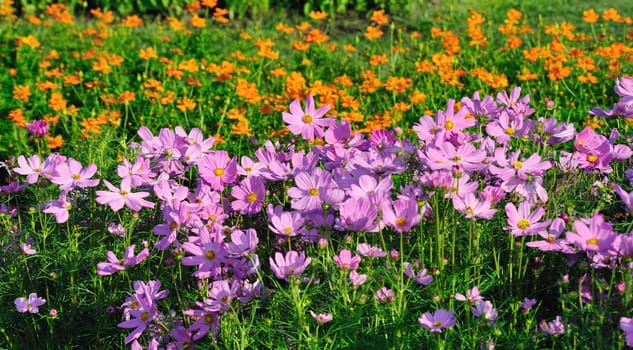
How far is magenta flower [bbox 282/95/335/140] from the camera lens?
247cm

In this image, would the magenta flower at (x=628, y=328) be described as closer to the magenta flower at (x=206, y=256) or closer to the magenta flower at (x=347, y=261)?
the magenta flower at (x=347, y=261)

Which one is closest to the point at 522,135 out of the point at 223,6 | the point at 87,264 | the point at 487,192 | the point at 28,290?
the point at 487,192

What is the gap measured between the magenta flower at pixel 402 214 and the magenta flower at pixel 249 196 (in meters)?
0.46

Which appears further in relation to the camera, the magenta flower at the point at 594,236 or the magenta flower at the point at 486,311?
the magenta flower at the point at 486,311

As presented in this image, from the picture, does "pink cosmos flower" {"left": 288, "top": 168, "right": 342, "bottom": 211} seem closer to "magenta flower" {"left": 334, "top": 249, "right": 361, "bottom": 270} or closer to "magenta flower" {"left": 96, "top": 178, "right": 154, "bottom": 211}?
"magenta flower" {"left": 334, "top": 249, "right": 361, "bottom": 270}

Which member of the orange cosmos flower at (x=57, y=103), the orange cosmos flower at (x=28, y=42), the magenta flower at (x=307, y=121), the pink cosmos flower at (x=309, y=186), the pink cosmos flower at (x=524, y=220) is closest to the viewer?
the pink cosmos flower at (x=524, y=220)

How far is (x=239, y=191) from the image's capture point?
7.41 ft

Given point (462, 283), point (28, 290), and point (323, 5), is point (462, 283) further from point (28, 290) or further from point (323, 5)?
A: point (323, 5)

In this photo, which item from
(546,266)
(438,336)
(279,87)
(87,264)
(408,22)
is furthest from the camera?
(408,22)

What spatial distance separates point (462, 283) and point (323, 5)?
4.85 metres

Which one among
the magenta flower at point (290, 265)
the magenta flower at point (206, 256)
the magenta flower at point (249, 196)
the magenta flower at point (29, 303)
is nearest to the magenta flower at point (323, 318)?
the magenta flower at point (290, 265)

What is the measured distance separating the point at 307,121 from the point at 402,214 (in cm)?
69

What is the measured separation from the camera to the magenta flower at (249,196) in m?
2.23

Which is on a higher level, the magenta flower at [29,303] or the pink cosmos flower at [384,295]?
the pink cosmos flower at [384,295]
